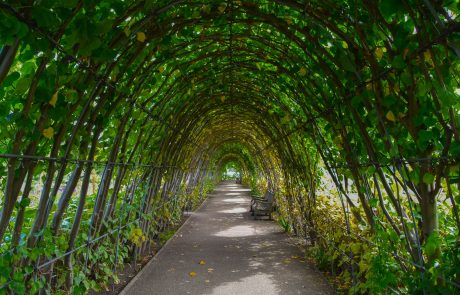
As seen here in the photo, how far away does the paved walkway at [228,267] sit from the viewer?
14.0ft

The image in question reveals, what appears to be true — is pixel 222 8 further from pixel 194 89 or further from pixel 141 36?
pixel 194 89

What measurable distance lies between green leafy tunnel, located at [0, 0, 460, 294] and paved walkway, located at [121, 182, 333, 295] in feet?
1.39

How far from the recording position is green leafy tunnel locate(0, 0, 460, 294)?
1890 mm

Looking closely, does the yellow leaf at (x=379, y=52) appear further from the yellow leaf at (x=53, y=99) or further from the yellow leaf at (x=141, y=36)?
the yellow leaf at (x=53, y=99)

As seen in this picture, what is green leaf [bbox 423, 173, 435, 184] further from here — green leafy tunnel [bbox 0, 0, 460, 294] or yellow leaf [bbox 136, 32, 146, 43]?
yellow leaf [bbox 136, 32, 146, 43]

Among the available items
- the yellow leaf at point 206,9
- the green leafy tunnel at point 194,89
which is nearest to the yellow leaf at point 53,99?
the green leafy tunnel at point 194,89

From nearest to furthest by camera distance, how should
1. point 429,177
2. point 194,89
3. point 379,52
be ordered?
point 429,177 → point 379,52 → point 194,89

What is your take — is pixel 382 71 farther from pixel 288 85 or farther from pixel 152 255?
pixel 152 255

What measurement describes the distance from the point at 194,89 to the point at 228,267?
8.45 feet

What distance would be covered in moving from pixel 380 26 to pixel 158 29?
168cm

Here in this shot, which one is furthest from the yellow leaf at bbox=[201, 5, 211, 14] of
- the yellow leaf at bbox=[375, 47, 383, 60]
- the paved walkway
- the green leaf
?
the paved walkway

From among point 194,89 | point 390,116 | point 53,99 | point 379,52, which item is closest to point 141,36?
point 53,99

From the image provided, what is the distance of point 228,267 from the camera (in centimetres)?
523

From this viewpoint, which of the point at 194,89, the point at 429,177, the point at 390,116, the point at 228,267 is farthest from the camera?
the point at 194,89
